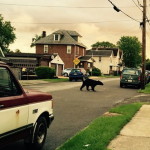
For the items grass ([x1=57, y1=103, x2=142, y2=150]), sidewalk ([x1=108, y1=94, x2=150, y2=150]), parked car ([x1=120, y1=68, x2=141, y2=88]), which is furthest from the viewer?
parked car ([x1=120, y1=68, x2=141, y2=88])

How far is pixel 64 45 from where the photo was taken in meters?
72.2

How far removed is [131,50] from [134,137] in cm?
13700

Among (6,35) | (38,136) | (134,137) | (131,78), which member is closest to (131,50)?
(6,35)

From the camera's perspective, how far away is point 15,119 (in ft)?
19.7

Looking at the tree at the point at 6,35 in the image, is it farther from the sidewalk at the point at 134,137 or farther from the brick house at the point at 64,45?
the sidewalk at the point at 134,137

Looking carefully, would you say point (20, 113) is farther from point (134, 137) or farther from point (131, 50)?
point (131, 50)

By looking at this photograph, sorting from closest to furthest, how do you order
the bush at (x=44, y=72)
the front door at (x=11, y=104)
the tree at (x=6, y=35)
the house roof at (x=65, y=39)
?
the front door at (x=11, y=104) < the bush at (x=44, y=72) < the house roof at (x=65, y=39) < the tree at (x=6, y=35)

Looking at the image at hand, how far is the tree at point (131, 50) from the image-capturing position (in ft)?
456

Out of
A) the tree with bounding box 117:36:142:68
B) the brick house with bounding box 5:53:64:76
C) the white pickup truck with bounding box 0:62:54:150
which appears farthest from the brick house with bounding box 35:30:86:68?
the tree with bounding box 117:36:142:68

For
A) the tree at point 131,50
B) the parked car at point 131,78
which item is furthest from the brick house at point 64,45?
the tree at point 131,50

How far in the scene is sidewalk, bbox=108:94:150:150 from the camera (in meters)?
7.39

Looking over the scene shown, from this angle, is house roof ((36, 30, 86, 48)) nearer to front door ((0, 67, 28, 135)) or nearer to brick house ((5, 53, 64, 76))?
brick house ((5, 53, 64, 76))

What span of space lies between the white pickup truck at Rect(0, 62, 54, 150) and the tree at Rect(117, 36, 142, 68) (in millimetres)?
132856

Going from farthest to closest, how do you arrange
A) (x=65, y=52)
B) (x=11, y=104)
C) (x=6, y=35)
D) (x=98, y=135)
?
(x=6, y=35), (x=65, y=52), (x=98, y=135), (x=11, y=104)
